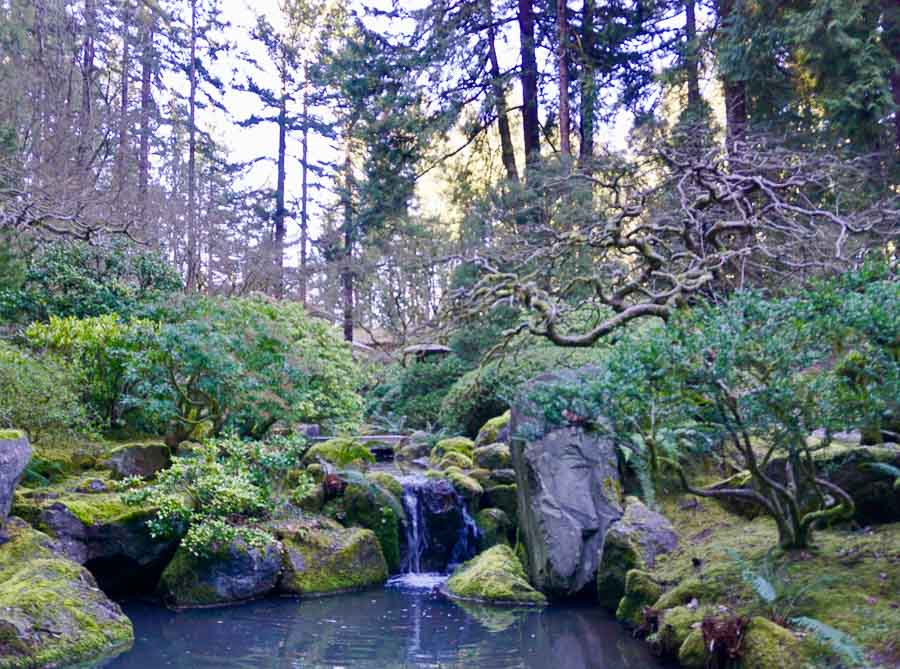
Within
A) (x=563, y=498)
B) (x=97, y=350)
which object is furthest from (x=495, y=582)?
(x=97, y=350)

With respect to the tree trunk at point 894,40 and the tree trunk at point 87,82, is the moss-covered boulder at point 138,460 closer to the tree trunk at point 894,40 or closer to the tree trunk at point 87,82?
the tree trunk at point 87,82

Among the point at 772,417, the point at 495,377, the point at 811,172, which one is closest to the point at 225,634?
the point at 772,417

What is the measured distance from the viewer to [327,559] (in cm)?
936

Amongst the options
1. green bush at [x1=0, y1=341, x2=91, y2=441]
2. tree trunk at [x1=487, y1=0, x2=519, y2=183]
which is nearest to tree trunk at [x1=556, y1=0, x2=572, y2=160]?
tree trunk at [x1=487, y1=0, x2=519, y2=183]

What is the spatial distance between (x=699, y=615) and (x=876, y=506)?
7.00 feet

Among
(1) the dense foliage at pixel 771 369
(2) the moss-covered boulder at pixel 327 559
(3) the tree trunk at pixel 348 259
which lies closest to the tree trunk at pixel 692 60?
(1) the dense foliage at pixel 771 369

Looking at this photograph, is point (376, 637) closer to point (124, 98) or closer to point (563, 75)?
point (563, 75)

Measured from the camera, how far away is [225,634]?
7.45 meters

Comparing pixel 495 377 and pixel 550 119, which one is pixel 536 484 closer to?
pixel 495 377

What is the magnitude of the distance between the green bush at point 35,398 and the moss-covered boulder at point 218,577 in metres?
2.43

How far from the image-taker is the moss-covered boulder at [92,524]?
8180mm

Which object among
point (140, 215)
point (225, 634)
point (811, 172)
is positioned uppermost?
point (140, 215)

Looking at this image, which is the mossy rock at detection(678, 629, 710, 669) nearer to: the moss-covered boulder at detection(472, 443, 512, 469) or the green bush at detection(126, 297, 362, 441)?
the moss-covered boulder at detection(472, 443, 512, 469)

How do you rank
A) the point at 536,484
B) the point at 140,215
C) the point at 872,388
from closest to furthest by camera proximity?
the point at 872,388, the point at 536,484, the point at 140,215
